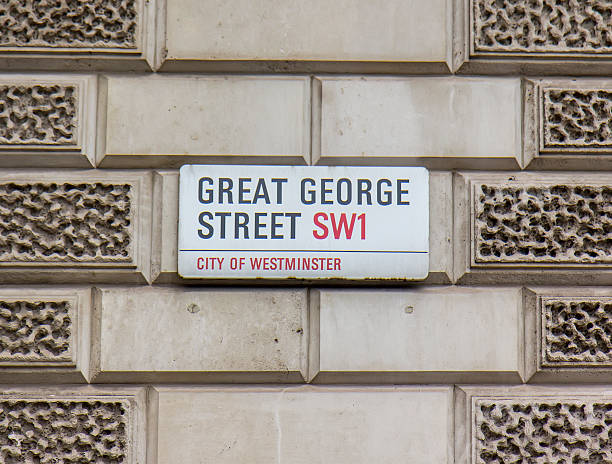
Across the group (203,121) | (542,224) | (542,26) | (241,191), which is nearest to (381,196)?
(241,191)

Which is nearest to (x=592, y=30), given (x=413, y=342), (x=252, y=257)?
(x=413, y=342)

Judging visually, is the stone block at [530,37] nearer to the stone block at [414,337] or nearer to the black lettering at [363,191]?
the black lettering at [363,191]

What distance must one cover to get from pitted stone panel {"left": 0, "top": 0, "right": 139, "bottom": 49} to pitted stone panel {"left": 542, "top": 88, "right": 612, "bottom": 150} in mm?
1910

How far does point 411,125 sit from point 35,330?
6.24 ft

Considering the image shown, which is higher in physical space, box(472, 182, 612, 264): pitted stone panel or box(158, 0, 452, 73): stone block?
box(158, 0, 452, 73): stone block

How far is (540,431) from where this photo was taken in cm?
336

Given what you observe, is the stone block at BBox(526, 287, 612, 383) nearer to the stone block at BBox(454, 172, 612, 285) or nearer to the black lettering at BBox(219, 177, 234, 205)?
the stone block at BBox(454, 172, 612, 285)

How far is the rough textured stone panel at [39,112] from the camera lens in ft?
11.1

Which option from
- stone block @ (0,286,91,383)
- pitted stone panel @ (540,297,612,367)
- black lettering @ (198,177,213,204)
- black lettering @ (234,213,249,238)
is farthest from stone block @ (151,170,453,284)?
pitted stone panel @ (540,297,612,367)

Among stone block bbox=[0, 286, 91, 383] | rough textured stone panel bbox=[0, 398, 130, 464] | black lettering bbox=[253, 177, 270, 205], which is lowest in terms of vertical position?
rough textured stone panel bbox=[0, 398, 130, 464]

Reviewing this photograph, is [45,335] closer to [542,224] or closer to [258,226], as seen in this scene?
[258,226]

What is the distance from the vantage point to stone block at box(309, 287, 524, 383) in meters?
3.32

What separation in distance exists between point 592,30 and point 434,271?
1.34m

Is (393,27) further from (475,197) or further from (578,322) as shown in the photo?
(578,322)
